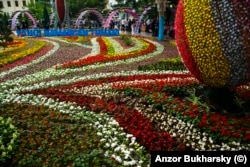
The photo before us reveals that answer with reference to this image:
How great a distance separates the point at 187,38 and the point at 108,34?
73.2 feet

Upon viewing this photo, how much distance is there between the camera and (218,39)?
18.1 feet

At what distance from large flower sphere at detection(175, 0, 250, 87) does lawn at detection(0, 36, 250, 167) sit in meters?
0.89

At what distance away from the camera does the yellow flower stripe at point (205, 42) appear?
5.56 metres

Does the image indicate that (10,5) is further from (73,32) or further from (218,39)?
(218,39)

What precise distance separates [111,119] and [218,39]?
2734mm

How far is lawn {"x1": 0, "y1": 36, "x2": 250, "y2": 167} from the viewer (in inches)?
204

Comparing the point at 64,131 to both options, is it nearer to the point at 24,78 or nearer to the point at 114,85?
the point at 114,85

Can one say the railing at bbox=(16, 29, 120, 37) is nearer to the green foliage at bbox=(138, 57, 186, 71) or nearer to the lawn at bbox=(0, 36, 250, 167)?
the green foliage at bbox=(138, 57, 186, 71)

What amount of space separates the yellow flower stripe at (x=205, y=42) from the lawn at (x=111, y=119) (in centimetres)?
88

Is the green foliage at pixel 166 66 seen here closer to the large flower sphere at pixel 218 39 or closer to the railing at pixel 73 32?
the large flower sphere at pixel 218 39

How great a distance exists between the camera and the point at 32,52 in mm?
16078

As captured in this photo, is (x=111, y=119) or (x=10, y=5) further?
(x=10, y=5)

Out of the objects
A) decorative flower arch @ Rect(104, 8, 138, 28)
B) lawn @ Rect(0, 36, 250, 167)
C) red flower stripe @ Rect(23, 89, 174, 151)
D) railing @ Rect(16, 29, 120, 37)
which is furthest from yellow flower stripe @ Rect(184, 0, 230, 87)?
decorative flower arch @ Rect(104, 8, 138, 28)

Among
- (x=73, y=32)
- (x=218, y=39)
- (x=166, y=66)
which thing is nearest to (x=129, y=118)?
(x=218, y=39)
